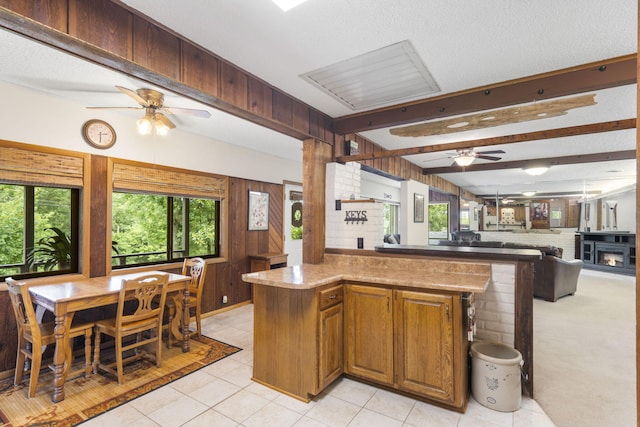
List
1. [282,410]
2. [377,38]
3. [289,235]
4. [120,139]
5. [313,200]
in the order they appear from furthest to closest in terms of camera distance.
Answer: [289,235] < [120,139] < [313,200] < [282,410] < [377,38]

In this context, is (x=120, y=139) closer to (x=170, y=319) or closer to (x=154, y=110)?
(x=154, y=110)

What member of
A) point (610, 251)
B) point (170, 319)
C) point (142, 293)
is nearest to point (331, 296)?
point (142, 293)

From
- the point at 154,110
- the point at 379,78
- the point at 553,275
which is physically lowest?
the point at 553,275

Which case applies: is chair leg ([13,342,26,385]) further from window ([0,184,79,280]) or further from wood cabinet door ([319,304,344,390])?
wood cabinet door ([319,304,344,390])

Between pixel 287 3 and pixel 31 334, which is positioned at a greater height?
pixel 287 3

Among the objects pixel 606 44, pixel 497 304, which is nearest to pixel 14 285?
pixel 497 304

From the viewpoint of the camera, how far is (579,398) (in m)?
2.43

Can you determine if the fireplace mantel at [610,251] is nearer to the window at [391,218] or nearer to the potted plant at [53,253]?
the window at [391,218]

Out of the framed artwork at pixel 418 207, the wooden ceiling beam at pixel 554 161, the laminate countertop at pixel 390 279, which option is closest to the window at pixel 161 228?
the laminate countertop at pixel 390 279

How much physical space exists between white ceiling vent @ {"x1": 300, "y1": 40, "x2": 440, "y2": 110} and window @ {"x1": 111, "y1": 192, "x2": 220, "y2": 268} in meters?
2.79

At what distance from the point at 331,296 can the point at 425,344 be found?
0.77 meters

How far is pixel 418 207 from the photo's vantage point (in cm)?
678

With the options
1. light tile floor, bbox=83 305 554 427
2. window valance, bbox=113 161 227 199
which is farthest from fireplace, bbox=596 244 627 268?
window valance, bbox=113 161 227 199

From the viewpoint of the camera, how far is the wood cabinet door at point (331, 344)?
7.75 feet
